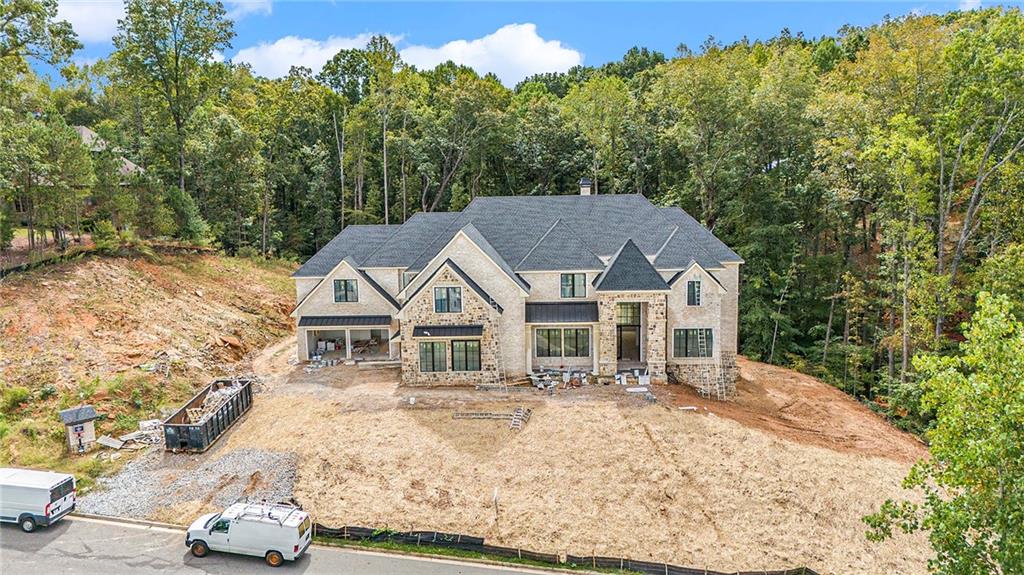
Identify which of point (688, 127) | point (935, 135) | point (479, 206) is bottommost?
point (479, 206)

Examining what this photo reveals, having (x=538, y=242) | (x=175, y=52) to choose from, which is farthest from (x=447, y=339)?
(x=175, y=52)

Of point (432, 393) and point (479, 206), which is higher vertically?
point (479, 206)

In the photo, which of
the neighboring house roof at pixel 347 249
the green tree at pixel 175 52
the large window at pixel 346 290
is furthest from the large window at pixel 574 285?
the green tree at pixel 175 52

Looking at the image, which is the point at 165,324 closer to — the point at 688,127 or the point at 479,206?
the point at 479,206

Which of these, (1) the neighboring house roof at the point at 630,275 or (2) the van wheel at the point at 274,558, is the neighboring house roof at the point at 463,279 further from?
→ (2) the van wheel at the point at 274,558

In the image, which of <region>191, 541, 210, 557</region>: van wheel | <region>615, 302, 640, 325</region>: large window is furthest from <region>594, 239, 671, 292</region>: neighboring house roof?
<region>191, 541, 210, 557</region>: van wheel

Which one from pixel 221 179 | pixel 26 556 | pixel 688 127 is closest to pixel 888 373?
pixel 688 127

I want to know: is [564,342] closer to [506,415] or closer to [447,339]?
[447,339]

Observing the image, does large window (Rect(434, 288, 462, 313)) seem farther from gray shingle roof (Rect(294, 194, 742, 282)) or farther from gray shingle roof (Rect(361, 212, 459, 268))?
gray shingle roof (Rect(361, 212, 459, 268))
